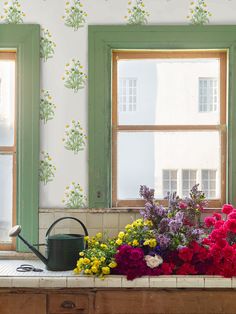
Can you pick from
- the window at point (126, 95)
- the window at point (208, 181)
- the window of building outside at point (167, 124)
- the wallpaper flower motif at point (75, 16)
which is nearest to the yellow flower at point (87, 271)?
the window of building outside at point (167, 124)

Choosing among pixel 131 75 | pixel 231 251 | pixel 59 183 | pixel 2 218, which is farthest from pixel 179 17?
pixel 2 218

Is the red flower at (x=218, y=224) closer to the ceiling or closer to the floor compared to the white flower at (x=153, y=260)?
closer to the ceiling

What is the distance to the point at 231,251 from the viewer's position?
2770 mm

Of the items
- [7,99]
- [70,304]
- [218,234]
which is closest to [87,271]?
[70,304]

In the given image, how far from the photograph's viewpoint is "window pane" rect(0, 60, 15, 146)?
11.3ft

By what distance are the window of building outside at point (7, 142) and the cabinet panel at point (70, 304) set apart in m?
0.82

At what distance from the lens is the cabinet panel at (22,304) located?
277 cm

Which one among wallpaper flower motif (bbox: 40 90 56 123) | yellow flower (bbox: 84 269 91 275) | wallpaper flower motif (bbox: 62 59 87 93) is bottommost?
yellow flower (bbox: 84 269 91 275)

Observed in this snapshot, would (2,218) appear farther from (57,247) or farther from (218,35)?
(218,35)

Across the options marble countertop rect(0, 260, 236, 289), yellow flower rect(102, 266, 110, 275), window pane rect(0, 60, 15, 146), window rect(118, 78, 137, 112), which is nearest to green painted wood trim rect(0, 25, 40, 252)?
window pane rect(0, 60, 15, 146)

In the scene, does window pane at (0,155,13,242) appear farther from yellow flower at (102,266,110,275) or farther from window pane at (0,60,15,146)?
yellow flower at (102,266,110,275)

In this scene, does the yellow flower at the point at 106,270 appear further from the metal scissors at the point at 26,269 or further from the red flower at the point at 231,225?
the red flower at the point at 231,225

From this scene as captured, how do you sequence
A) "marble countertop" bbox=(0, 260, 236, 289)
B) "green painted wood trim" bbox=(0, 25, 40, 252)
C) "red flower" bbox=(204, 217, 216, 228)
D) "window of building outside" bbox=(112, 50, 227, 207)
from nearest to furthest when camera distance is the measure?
"marble countertop" bbox=(0, 260, 236, 289) → "red flower" bbox=(204, 217, 216, 228) → "green painted wood trim" bbox=(0, 25, 40, 252) → "window of building outside" bbox=(112, 50, 227, 207)

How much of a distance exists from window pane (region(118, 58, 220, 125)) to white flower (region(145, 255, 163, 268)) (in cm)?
106
